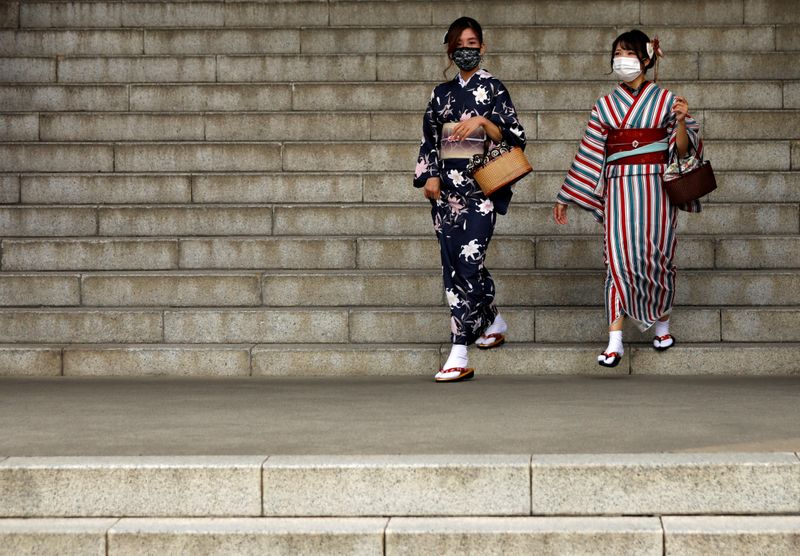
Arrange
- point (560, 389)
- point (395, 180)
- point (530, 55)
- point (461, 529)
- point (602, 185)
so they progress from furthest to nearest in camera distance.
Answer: point (530, 55)
point (395, 180)
point (602, 185)
point (560, 389)
point (461, 529)

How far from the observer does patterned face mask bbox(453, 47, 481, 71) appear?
23.7ft

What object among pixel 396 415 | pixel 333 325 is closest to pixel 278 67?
pixel 333 325

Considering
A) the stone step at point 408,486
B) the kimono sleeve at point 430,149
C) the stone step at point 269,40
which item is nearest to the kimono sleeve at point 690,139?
the kimono sleeve at point 430,149

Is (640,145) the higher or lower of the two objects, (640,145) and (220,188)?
the higher

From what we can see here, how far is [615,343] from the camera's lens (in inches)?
292

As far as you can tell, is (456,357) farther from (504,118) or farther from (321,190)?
(321,190)

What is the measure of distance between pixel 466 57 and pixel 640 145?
107 centimetres

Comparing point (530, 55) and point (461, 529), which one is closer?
point (461, 529)

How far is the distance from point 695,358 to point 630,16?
4127 millimetres

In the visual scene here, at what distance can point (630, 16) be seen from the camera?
35.4 feet

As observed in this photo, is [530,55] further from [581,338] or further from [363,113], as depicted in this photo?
[581,338]

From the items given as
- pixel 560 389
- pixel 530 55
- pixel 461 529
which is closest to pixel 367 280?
pixel 560 389

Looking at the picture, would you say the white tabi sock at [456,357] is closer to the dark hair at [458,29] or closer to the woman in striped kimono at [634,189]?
the woman in striped kimono at [634,189]

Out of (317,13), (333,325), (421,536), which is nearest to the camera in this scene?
(421,536)
